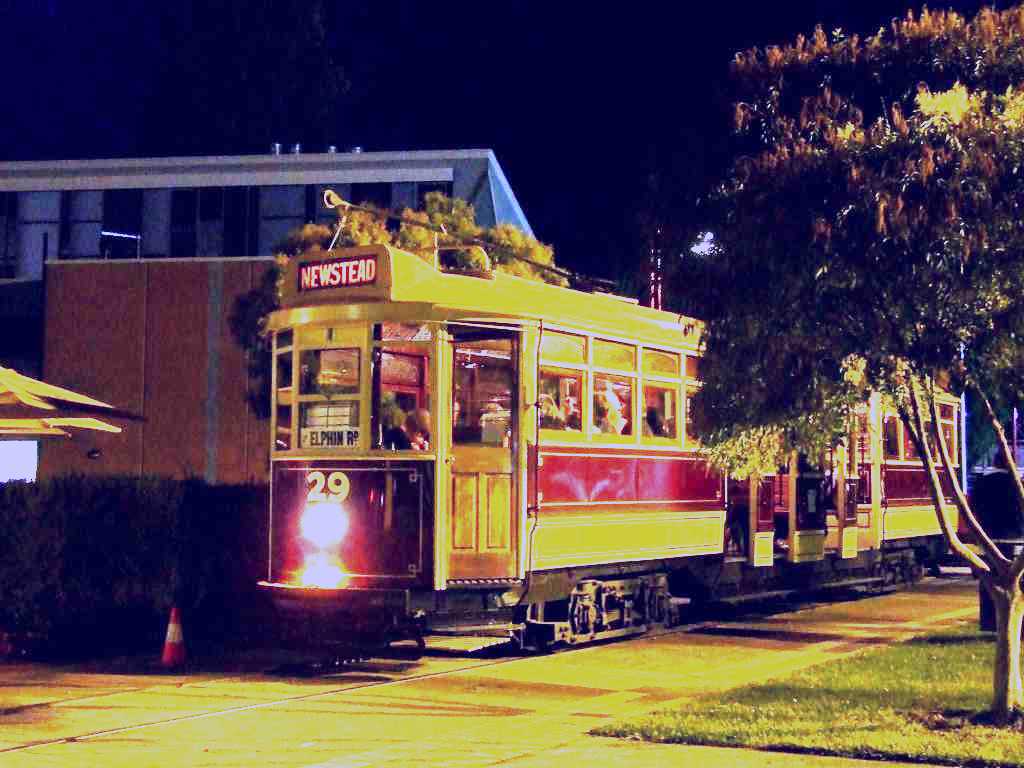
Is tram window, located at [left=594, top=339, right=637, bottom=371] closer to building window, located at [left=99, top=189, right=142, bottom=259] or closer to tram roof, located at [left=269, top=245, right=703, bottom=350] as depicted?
tram roof, located at [left=269, top=245, right=703, bottom=350]

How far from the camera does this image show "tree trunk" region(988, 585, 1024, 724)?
36.2 feet

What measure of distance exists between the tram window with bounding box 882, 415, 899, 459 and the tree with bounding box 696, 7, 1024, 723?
1177cm

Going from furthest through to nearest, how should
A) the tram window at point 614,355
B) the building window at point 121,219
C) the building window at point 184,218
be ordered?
1. the building window at point 121,219
2. the building window at point 184,218
3. the tram window at point 614,355

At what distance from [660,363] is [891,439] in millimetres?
8107

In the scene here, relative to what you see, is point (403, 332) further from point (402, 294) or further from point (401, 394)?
point (401, 394)

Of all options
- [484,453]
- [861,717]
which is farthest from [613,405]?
[861,717]

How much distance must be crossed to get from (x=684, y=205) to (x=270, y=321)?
16.1 ft

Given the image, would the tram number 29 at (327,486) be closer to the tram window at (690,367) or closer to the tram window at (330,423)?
the tram window at (330,423)

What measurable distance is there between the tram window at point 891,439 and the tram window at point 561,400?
30.6ft

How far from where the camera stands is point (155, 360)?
37.7m

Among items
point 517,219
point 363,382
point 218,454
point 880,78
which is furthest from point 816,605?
point 517,219

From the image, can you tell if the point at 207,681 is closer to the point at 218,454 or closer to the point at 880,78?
the point at 880,78

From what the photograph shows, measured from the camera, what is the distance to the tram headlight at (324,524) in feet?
46.8

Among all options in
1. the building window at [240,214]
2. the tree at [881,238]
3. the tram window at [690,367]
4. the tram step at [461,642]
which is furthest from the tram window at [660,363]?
the building window at [240,214]
